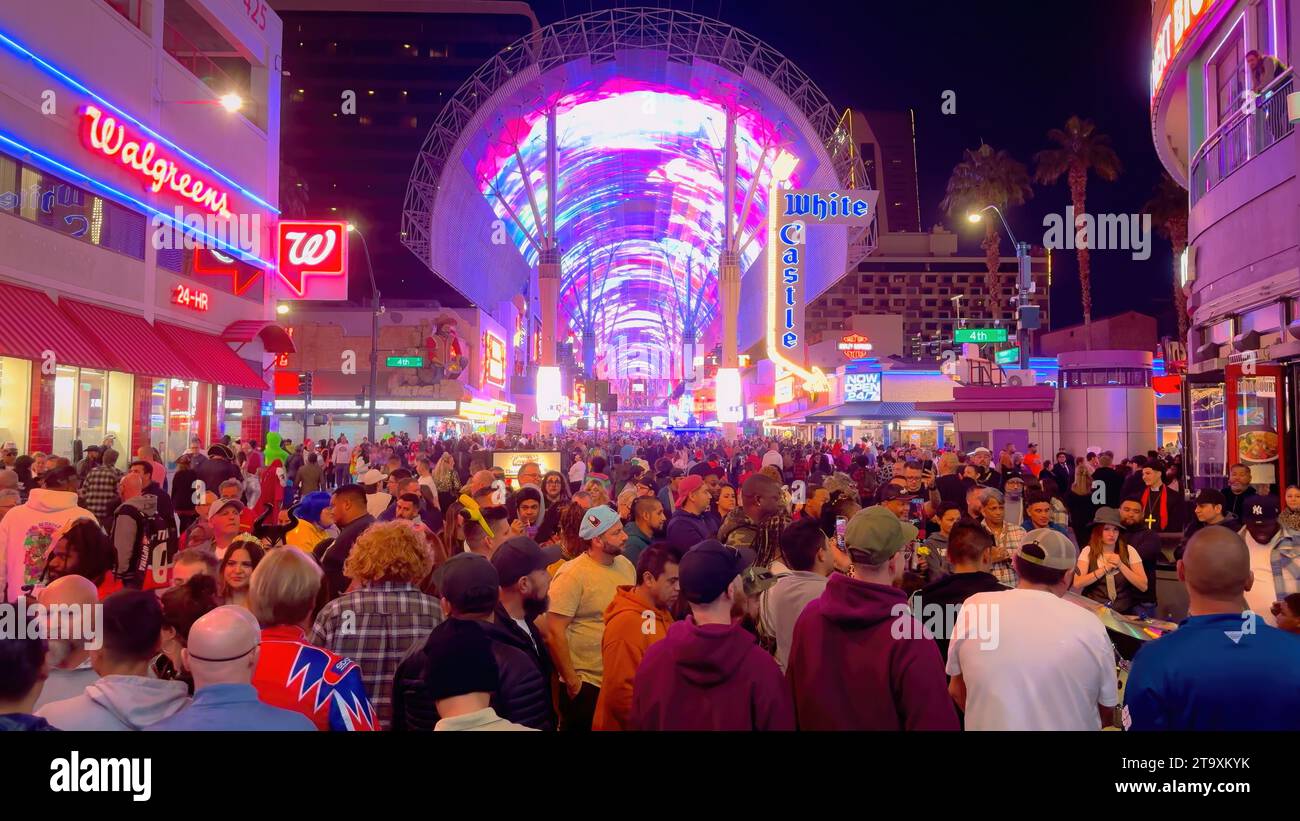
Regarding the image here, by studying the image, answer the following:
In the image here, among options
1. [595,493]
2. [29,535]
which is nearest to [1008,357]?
[595,493]

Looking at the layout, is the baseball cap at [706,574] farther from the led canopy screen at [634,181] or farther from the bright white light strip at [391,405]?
the bright white light strip at [391,405]

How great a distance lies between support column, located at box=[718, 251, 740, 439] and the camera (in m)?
45.8

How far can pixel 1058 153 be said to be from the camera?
52.6 m

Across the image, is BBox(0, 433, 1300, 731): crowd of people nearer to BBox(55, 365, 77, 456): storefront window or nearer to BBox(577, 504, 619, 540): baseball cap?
BBox(577, 504, 619, 540): baseball cap

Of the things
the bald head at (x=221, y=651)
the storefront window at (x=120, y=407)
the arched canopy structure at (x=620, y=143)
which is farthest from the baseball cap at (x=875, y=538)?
the arched canopy structure at (x=620, y=143)

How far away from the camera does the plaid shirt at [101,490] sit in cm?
1011

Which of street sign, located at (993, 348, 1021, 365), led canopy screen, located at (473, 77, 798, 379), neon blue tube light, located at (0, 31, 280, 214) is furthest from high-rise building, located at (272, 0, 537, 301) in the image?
street sign, located at (993, 348, 1021, 365)

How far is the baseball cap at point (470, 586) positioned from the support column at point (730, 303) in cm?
4139

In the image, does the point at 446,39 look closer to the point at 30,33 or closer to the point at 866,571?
the point at 30,33

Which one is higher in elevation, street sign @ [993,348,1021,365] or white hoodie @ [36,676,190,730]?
street sign @ [993,348,1021,365]

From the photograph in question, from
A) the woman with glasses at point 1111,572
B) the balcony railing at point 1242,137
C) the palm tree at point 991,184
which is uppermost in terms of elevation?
the palm tree at point 991,184

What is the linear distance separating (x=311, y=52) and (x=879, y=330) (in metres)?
62.2

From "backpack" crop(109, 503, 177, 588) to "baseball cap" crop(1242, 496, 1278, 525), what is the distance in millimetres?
8577
